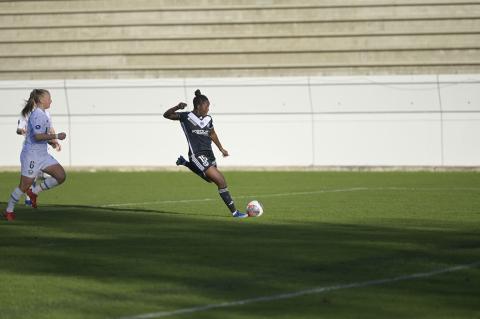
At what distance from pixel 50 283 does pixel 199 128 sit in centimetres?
753

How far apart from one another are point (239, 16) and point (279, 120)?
18.9 ft

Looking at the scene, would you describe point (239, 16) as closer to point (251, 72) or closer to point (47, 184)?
point (251, 72)

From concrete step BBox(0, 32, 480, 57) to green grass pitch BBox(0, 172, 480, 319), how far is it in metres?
14.3

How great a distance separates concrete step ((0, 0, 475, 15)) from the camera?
36906 millimetres

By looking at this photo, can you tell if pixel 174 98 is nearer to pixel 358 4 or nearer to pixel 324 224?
pixel 358 4

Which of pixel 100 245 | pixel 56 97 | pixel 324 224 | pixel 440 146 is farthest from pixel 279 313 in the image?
pixel 56 97

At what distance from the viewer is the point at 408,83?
32000mm

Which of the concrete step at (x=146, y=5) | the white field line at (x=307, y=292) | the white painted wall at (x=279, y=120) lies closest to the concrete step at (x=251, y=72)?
the concrete step at (x=146, y=5)

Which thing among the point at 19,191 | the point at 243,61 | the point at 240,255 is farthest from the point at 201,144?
the point at 243,61

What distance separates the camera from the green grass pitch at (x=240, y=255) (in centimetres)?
834

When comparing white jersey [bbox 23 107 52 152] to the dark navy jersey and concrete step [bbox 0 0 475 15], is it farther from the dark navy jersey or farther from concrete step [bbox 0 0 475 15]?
concrete step [bbox 0 0 475 15]

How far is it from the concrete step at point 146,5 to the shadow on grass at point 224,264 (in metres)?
21.6

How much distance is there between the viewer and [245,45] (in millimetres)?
36656

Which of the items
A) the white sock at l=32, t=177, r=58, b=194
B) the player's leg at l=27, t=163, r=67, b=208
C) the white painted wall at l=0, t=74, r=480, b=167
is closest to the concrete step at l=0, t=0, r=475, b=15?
the white painted wall at l=0, t=74, r=480, b=167
